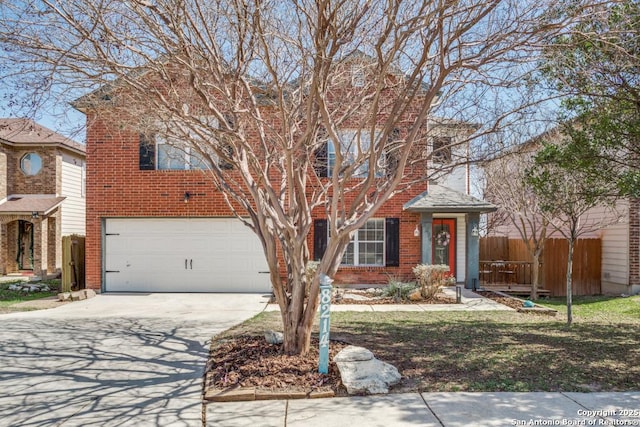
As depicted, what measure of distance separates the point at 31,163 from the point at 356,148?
14.2 metres

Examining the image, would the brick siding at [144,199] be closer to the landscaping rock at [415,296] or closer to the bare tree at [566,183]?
the landscaping rock at [415,296]

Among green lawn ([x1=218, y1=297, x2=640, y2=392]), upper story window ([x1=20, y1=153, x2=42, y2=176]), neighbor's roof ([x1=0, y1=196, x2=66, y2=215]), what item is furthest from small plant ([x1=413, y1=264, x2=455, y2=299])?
upper story window ([x1=20, y1=153, x2=42, y2=176])

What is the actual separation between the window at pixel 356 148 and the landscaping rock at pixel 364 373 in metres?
2.20

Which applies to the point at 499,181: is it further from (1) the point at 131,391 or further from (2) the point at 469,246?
(1) the point at 131,391

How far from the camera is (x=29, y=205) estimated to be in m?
17.3

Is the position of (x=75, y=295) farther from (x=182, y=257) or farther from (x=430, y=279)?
(x=430, y=279)

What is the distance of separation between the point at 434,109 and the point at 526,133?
2.37 m

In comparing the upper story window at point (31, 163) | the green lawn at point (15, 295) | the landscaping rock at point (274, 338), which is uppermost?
the upper story window at point (31, 163)

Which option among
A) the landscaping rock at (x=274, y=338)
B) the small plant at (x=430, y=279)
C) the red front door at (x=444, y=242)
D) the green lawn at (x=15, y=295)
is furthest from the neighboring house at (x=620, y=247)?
the green lawn at (x=15, y=295)

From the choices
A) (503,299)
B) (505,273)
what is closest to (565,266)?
(505,273)

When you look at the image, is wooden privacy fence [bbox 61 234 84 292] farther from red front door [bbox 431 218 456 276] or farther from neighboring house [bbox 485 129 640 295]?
neighboring house [bbox 485 129 640 295]

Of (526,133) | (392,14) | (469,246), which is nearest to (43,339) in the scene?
(392,14)

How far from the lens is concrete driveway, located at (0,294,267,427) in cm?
443

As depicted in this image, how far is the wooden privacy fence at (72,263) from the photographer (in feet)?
41.9
